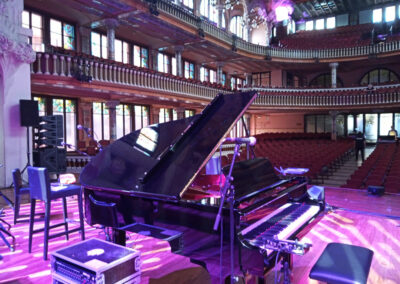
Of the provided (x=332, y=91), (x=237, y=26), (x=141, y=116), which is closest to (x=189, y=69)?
(x=141, y=116)

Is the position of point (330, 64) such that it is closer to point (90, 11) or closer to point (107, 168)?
point (90, 11)

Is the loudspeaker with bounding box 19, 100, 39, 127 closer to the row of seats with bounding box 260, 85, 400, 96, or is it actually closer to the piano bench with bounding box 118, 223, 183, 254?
the piano bench with bounding box 118, 223, 183, 254

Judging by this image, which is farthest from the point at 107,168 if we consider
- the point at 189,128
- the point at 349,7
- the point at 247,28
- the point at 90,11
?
the point at 349,7

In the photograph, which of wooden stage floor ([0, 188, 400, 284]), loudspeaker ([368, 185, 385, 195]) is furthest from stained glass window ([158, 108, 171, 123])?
loudspeaker ([368, 185, 385, 195])

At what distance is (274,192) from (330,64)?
17774mm

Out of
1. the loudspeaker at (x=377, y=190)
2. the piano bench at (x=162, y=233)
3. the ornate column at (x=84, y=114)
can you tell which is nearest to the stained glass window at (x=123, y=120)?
the ornate column at (x=84, y=114)

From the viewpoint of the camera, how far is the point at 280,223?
210cm

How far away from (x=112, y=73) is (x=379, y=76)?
17.1 m

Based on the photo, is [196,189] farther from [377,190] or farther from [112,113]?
[112,113]

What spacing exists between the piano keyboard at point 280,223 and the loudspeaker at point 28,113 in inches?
225

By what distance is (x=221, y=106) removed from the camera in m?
2.62

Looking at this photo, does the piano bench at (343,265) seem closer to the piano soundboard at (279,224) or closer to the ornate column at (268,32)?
the piano soundboard at (279,224)

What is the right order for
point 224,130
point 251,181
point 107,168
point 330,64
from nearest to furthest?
point 224,130
point 251,181
point 107,168
point 330,64

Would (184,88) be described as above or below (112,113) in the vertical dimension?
above
